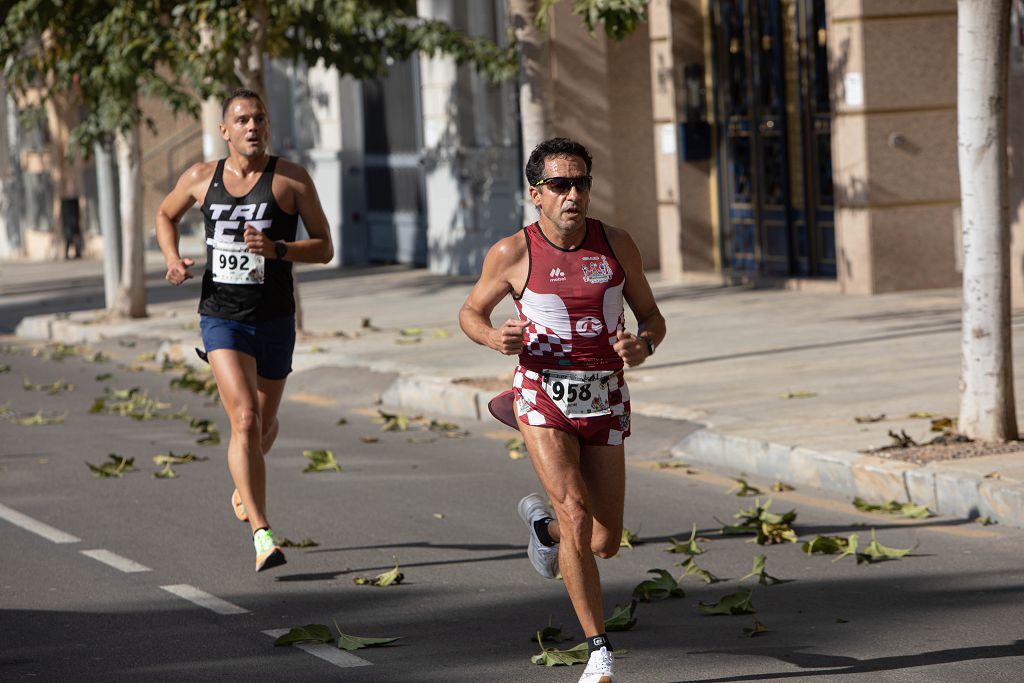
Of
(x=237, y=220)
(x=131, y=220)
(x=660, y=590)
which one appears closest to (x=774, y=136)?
(x=131, y=220)

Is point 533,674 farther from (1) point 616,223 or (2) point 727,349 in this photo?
(1) point 616,223

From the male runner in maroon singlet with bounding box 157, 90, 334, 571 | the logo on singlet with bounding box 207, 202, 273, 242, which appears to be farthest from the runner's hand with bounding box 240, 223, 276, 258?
the logo on singlet with bounding box 207, 202, 273, 242

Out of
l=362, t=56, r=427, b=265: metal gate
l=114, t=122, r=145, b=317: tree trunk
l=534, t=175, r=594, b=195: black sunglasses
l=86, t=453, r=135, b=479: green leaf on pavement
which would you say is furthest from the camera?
l=362, t=56, r=427, b=265: metal gate

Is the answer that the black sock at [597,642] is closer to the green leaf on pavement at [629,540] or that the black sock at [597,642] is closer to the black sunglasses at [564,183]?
the black sunglasses at [564,183]

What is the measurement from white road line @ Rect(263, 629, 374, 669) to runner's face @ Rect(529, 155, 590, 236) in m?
1.66

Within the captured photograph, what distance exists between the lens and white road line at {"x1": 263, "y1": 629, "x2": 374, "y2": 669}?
6.23 m

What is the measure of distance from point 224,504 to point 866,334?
22.1 feet

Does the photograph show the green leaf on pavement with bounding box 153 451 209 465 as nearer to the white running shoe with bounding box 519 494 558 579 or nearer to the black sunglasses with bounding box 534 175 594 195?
the white running shoe with bounding box 519 494 558 579

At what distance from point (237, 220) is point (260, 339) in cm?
53

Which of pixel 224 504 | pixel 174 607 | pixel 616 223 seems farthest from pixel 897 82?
pixel 174 607

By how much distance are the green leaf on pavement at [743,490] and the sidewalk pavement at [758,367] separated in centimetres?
30

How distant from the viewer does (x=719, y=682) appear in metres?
5.80

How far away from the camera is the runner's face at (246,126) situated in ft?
26.1

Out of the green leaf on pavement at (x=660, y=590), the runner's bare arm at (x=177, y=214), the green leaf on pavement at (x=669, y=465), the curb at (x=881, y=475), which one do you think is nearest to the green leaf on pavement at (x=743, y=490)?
the curb at (x=881, y=475)
